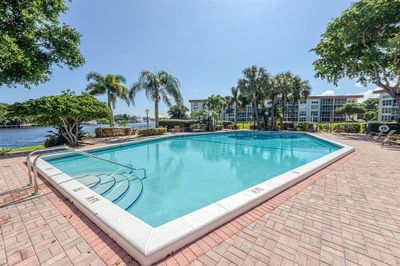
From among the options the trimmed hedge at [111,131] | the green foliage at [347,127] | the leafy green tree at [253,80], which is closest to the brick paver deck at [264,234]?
the trimmed hedge at [111,131]

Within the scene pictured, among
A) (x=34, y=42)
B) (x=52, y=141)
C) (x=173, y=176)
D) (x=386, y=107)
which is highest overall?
(x=34, y=42)

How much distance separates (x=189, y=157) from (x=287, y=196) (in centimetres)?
659

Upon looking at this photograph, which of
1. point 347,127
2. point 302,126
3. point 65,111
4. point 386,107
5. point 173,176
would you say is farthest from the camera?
point 386,107

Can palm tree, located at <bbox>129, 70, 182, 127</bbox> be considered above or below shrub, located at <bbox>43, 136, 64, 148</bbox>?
above

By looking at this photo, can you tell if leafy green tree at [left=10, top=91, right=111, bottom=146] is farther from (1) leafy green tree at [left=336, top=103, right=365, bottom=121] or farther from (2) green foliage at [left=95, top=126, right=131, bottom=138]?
(1) leafy green tree at [left=336, top=103, right=365, bottom=121]

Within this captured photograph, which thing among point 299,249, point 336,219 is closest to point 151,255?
point 299,249

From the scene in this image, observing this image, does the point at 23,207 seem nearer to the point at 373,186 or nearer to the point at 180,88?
the point at 373,186

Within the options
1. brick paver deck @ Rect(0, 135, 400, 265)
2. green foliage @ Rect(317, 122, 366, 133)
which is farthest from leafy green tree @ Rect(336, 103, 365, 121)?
brick paver deck @ Rect(0, 135, 400, 265)

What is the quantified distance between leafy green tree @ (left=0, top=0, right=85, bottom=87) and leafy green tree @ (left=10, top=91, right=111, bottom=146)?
1.12 meters

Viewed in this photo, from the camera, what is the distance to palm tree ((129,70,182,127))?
60.0 feet

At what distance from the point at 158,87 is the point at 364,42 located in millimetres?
18661

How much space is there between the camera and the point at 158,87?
18.5 m

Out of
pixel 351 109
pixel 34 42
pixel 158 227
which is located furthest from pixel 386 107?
pixel 34 42

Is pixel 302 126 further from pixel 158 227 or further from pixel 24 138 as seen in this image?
pixel 24 138
